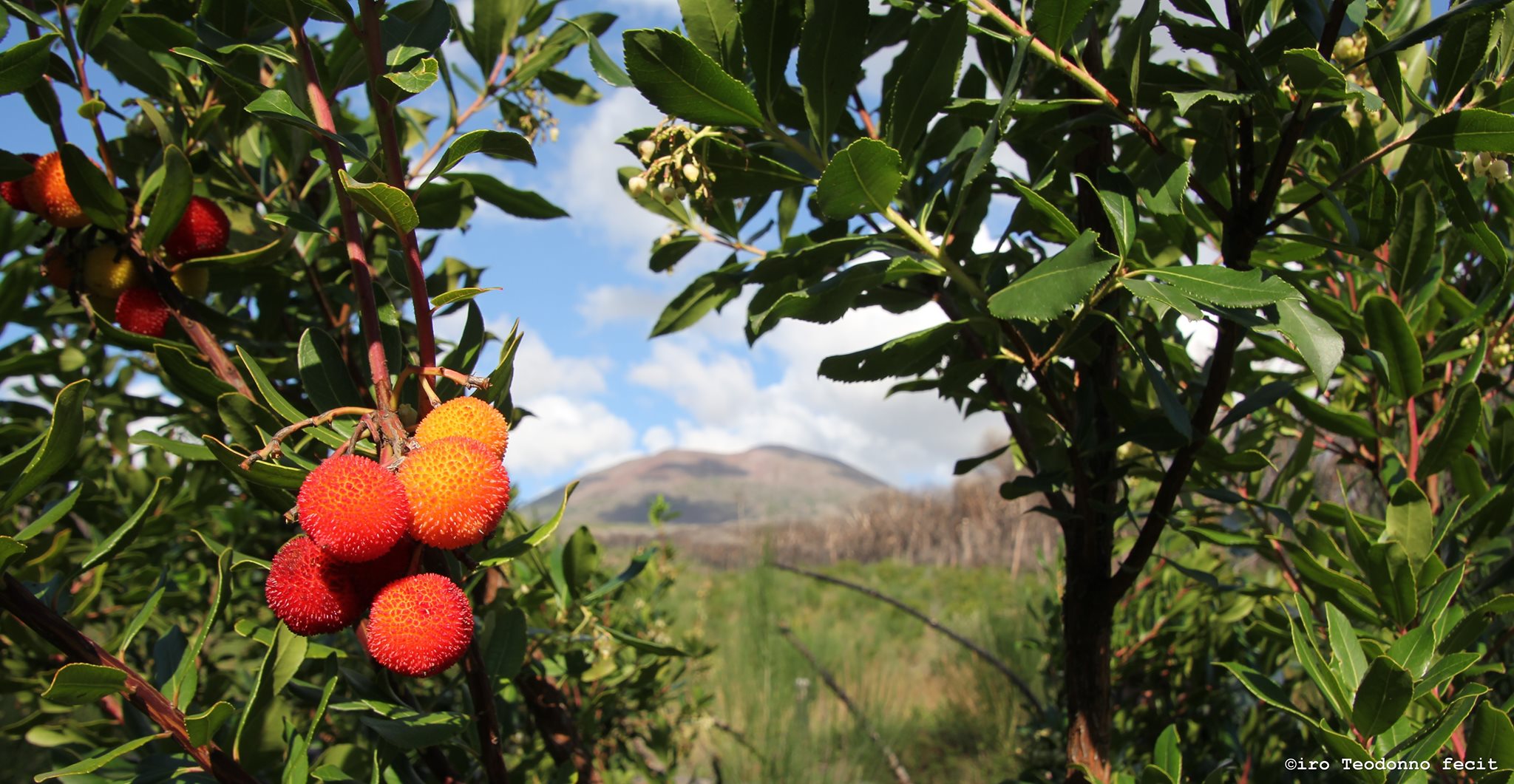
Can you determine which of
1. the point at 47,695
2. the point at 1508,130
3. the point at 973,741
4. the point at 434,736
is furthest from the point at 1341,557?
the point at 973,741

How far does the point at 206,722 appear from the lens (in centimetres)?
65

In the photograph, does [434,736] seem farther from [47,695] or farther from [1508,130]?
[1508,130]

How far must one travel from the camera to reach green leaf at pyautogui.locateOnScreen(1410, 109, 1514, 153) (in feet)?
2.03

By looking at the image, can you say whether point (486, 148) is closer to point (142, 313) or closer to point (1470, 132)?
point (142, 313)

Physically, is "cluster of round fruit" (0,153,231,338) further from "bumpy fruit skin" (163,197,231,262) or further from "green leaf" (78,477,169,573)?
"green leaf" (78,477,169,573)

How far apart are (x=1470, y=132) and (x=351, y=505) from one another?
2.71 feet

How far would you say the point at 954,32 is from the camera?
0.64 meters

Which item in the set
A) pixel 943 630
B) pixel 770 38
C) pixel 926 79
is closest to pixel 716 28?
pixel 770 38

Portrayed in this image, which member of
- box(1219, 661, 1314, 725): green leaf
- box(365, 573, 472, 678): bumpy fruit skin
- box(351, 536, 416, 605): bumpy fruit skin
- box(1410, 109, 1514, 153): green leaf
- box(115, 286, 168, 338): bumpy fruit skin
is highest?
box(1410, 109, 1514, 153): green leaf

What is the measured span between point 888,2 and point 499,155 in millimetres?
341

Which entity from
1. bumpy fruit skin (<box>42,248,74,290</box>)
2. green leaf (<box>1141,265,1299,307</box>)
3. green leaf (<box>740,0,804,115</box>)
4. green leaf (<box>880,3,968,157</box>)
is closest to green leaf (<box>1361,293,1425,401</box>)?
green leaf (<box>1141,265,1299,307</box>)

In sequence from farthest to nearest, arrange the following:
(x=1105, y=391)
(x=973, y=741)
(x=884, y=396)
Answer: (x=973, y=741) < (x=884, y=396) < (x=1105, y=391)

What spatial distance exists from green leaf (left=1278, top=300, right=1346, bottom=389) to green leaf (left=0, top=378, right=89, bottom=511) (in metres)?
0.81

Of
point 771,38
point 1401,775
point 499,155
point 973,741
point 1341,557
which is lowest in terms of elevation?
point 973,741
